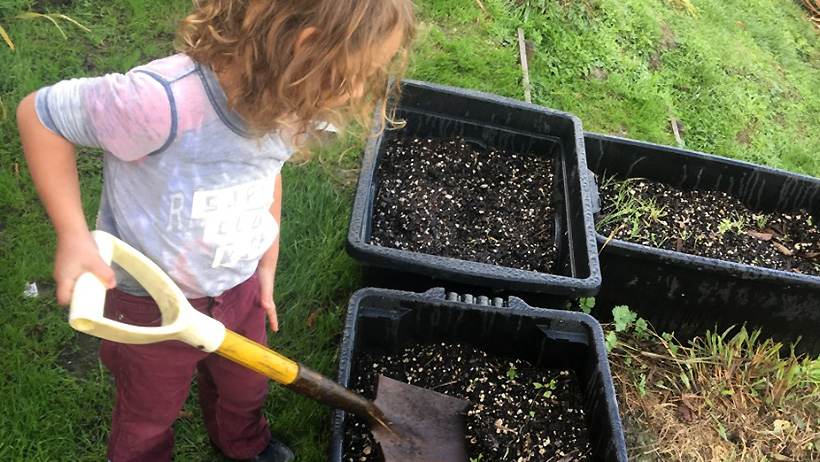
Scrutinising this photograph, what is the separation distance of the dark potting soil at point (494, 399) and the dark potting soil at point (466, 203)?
42cm

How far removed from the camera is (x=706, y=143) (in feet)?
12.9

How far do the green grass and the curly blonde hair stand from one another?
47.8 inches

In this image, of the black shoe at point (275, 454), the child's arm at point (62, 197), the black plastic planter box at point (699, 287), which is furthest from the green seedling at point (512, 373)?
the child's arm at point (62, 197)

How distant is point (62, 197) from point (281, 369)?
1.79 feet

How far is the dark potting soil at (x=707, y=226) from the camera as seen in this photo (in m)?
→ 2.80

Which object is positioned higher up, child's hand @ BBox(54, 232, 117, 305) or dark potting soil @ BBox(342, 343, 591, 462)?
child's hand @ BBox(54, 232, 117, 305)

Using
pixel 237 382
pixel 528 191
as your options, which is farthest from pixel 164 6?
pixel 237 382

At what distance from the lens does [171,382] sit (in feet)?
5.22

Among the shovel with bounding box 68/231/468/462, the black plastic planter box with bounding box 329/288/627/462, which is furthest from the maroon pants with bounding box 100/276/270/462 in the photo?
the black plastic planter box with bounding box 329/288/627/462

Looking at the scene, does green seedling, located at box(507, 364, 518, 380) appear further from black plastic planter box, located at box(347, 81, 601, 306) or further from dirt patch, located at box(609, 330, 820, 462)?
dirt patch, located at box(609, 330, 820, 462)

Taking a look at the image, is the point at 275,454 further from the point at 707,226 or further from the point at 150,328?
the point at 707,226

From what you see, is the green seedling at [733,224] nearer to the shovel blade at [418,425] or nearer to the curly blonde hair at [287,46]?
the shovel blade at [418,425]

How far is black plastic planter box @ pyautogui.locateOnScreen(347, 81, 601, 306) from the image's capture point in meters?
2.06

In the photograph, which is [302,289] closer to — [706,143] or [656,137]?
[656,137]
